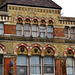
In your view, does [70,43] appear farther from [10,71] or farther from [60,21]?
[10,71]

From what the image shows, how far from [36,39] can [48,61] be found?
10.4 feet

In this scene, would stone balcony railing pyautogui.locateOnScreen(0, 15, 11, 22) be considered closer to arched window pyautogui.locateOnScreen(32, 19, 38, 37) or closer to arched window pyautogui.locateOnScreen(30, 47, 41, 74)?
arched window pyautogui.locateOnScreen(32, 19, 38, 37)

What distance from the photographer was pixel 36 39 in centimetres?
3394

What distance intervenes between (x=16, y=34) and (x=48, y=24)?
435cm

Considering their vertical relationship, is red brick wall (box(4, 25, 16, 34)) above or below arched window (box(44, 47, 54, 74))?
above

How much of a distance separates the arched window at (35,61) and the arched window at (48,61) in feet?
2.57

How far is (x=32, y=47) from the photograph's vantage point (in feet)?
110

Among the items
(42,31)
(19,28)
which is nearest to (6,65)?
(19,28)

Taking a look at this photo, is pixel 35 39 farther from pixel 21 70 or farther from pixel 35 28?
pixel 21 70

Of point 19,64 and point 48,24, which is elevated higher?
point 48,24

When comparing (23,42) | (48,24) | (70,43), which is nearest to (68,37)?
(70,43)

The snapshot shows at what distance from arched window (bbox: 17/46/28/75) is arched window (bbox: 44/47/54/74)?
2.47 meters

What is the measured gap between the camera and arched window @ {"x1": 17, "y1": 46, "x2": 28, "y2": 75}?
3325 cm

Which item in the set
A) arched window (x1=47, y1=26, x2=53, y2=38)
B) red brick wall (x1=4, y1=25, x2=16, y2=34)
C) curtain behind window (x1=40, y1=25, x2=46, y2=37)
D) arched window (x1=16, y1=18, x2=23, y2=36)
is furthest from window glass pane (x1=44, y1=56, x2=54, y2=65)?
red brick wall (x1=4, y1=25, x2=16, y2=34)
